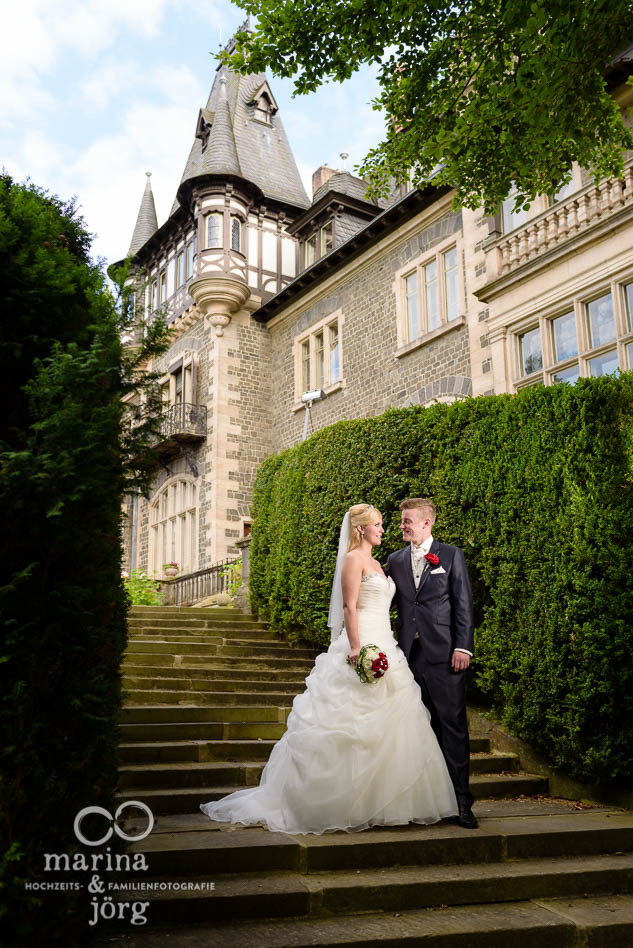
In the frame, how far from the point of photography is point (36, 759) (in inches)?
99.4

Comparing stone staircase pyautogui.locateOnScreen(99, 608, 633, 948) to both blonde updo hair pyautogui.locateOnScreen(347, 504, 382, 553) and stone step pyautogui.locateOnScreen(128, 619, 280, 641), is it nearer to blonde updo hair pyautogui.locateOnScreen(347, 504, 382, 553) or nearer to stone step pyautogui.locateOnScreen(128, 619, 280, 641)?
blonde updo hair pyautogui.locateOnScreen(347, 504, 382, 553)

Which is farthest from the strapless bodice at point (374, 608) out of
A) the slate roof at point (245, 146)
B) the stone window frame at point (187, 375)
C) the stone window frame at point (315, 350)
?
the slate roof at point (245, 146)

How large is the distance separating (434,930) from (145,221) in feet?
91.3

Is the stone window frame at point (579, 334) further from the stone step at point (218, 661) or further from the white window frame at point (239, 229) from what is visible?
the white window frame at point (239, 229)

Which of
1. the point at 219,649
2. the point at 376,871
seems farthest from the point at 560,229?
the point at 376,871

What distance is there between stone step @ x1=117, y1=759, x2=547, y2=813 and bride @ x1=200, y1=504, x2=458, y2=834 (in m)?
0.36

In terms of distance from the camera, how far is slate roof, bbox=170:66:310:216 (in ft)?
71.3

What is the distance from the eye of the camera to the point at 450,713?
482 centimetres

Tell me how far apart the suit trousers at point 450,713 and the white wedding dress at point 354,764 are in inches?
3.4

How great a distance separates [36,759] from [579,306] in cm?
1048

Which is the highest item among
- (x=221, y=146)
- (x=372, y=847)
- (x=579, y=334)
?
(x=221, y=146)

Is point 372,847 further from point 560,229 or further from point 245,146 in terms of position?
point 245,146

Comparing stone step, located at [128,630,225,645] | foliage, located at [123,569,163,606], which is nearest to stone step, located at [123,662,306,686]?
stone step, located at [128,630,225,645]

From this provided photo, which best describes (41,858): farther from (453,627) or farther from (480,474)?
(480,474)
